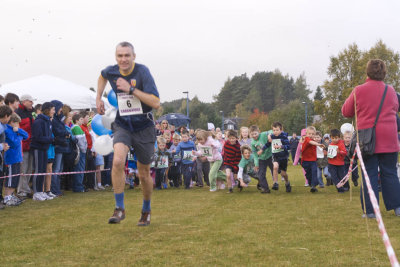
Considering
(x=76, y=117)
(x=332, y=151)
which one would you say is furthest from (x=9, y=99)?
(x=332, y=151)

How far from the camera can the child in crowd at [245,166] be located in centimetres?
1234

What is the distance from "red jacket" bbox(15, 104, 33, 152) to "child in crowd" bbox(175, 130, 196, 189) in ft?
15.9

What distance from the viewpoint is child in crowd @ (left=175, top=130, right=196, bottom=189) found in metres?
14.1

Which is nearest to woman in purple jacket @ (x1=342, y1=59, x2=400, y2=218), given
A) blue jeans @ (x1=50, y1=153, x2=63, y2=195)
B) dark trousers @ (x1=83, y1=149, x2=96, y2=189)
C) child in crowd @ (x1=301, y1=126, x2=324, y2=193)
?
child in crowd @ (x1=301, y1=126, x2=324, y2=193)

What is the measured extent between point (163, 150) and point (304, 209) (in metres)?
6.61

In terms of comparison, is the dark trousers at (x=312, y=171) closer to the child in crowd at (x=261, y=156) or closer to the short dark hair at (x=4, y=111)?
the child in crowd at (x=261, y=156)

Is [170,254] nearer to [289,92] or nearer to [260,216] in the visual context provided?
[260,216]

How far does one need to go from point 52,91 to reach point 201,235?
13.2 meters

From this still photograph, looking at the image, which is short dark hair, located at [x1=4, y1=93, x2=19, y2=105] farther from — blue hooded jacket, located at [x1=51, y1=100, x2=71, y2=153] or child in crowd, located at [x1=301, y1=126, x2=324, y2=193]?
child in crowd, located at [x1=301, y1=126, x2=324, y2=193]

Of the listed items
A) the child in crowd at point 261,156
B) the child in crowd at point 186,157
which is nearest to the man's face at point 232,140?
the child in crowd at point 261,156

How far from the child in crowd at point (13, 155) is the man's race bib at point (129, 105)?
14.4 ft

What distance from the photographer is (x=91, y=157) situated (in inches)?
532

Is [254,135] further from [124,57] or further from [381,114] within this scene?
[124,57]

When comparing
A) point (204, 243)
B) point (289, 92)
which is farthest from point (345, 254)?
Result: point (289, 92)
